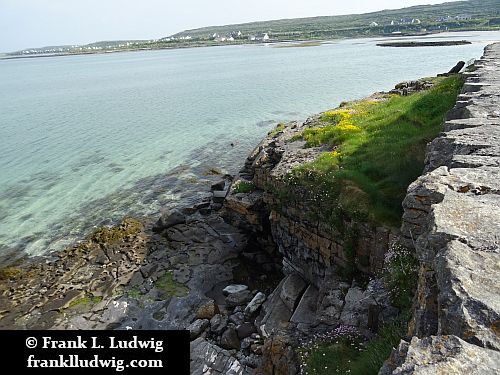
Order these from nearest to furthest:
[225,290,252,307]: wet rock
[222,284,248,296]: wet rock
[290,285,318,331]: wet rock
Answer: [290,285,318,331]: wet rock
[225,290,252,307]: wet rock
[222,284,248,296]: wet rock

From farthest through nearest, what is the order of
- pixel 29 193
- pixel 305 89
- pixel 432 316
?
pixel 305 89 < pixel 29 193 < pixel 432 316

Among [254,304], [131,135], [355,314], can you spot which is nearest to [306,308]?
[254,304]

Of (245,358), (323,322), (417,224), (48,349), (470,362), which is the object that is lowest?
(245,358)

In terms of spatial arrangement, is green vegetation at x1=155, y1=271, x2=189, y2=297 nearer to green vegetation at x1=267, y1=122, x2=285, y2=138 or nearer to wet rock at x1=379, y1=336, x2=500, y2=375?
green vegetation at x1=267, y1=122, x2=285, y2=138

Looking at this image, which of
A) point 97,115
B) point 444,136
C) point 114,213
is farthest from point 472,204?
point 97,115

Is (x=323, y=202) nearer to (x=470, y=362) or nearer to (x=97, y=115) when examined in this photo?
(x=470, y=362)

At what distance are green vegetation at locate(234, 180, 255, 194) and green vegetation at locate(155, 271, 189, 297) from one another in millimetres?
5936

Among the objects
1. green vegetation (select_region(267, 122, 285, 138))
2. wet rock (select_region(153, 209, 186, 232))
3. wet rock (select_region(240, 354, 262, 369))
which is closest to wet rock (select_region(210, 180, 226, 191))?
wet rock (select_region(153, 209, 186, 232))

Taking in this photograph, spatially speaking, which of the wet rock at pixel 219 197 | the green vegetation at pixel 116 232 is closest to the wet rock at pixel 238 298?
the green vegetation at pixel 116 232

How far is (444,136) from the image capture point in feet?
34.3

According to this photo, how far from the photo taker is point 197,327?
55.1 feet

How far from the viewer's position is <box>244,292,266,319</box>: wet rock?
17188mm

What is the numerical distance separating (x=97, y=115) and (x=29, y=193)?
90.3 feet

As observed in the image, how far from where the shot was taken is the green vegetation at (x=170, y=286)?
19750 mm
